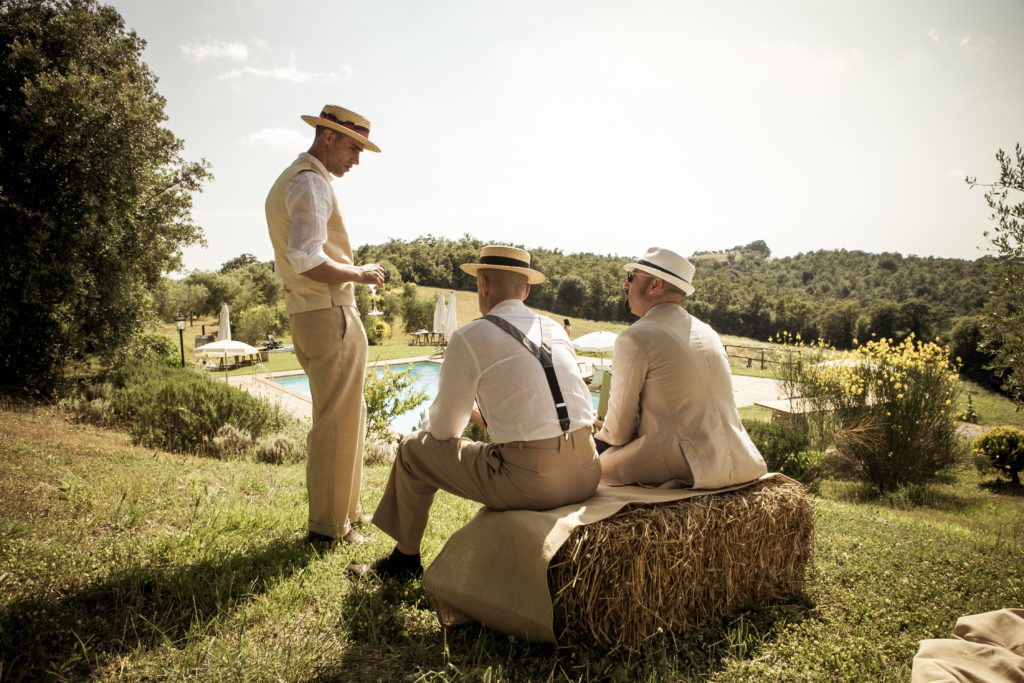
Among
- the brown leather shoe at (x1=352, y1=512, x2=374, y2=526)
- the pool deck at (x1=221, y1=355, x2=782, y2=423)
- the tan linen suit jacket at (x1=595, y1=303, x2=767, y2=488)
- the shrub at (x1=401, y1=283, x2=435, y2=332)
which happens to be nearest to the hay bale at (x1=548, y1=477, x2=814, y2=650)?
the tan linen suit jacket at (x1=595, y1=303, x2=767, y2=488)

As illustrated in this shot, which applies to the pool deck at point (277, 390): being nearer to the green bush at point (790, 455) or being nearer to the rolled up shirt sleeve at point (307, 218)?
the green bush at point (790, 455)

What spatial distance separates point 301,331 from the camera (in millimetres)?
2971

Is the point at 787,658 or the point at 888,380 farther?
the point at 888,380

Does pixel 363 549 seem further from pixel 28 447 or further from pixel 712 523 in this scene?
pixel 28 447

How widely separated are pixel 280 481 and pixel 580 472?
2.98 metres

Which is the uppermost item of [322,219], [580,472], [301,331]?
[322,219]

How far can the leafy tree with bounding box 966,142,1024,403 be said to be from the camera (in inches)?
178

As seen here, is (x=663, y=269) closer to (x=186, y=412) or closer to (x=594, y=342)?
(x=186, y=412)

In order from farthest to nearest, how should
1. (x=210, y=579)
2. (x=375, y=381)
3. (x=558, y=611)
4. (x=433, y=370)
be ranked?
(x=433, y=370)
(x=375, y=381)
(x=210, y=579)
(x=558, y=611)

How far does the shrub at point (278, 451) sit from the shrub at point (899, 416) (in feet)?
26.8

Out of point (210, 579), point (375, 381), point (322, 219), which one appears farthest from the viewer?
point (375, 381)

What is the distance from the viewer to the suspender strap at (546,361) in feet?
7.69

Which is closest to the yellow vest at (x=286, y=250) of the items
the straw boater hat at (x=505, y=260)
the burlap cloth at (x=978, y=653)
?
the straw boater hat at (x=505, y=260)

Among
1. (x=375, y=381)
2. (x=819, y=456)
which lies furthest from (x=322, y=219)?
(x=819, y=456)
